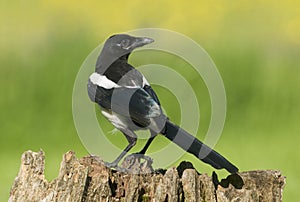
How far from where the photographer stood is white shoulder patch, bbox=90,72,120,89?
184 inches

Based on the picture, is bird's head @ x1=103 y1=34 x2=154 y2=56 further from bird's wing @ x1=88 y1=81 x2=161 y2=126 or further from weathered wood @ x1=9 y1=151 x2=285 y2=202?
weathered wood @ x1=9 y1=151 x2=285 y2=202

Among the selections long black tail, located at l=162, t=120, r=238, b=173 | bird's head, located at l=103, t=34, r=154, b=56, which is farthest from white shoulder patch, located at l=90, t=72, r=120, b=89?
long black tail, located at l=162, t=120, r=238, b=173

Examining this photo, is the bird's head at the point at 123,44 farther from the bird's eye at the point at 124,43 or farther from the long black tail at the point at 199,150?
the long black tail at the point at 199,150

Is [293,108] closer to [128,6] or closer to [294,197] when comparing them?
[294,197]

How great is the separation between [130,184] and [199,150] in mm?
477

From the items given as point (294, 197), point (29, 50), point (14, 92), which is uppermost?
point (29, 50)

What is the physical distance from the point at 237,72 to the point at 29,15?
2.45 metres

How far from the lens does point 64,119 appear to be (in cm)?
757

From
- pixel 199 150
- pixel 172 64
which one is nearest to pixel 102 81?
pixel 199 150

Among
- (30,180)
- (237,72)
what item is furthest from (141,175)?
(237,72)

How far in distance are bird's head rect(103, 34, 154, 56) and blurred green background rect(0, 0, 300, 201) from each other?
1774mm

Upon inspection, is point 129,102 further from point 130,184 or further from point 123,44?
point 130,184

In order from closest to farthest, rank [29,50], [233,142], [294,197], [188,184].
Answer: [188,184] → [294,197] → [233,142] → [29,50]

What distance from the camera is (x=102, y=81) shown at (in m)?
4.72
